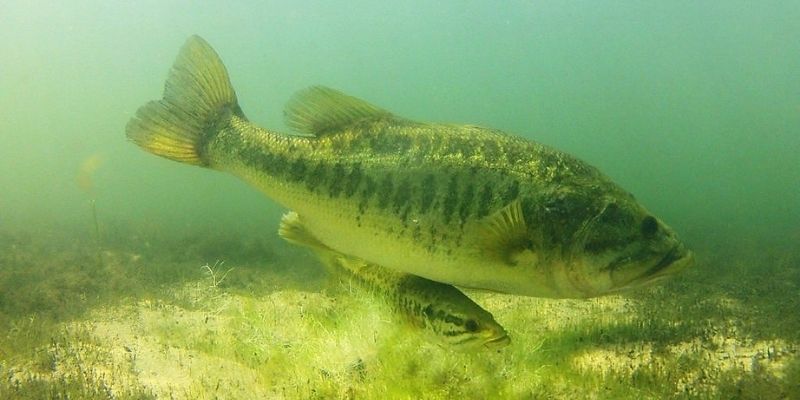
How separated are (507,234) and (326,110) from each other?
1990 millimetres

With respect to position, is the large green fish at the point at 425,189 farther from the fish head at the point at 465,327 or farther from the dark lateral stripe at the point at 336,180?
the fish head at the point at 465,327

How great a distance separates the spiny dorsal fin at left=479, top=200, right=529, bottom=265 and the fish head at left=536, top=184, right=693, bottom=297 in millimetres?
234

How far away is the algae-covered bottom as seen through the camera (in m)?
4.53

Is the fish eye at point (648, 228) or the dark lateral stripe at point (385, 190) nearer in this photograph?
the fish eye at point (648, 228)

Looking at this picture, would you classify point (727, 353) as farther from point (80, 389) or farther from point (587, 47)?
point (587, 47)

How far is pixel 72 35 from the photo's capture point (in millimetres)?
98625

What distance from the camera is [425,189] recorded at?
3.96m

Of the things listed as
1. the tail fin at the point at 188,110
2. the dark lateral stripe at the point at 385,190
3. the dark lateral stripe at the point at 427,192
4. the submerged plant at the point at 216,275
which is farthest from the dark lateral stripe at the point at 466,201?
the submerged plant at the point at 216,275

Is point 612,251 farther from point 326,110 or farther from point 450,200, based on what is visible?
point 326,110

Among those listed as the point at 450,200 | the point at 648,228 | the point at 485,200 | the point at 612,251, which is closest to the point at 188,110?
the point at 450,200

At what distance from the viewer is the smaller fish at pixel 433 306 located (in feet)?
14.2

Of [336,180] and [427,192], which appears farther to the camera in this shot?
[336,180]

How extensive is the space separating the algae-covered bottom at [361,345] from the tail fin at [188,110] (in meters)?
2.14

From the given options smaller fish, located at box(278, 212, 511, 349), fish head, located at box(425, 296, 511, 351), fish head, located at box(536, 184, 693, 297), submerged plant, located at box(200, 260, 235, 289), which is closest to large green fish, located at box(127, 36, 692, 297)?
fish head, located at box(536, 184, 693, 297)
